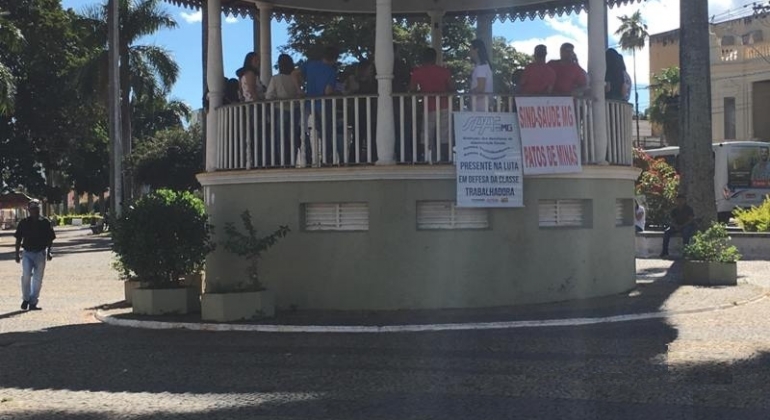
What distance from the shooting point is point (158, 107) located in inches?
1624

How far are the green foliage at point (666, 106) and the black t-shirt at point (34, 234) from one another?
44525mm

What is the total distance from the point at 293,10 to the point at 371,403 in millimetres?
10001

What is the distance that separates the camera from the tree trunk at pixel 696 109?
15359 millimetres

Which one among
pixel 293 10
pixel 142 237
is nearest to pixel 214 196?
pixel 142 237

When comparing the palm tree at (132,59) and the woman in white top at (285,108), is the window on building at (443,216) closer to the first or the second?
the woman in white top at (285,108)

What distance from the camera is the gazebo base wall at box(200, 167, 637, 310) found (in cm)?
1051

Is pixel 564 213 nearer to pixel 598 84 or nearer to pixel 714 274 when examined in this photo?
pixel 598 84

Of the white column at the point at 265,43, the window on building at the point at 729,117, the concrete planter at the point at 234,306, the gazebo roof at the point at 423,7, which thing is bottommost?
the concrete planter at the point at 234,306

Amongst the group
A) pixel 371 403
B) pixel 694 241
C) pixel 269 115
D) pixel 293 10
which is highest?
pixel 293 10

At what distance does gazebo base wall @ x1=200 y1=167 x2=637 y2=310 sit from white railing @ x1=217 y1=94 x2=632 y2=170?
0.29 m

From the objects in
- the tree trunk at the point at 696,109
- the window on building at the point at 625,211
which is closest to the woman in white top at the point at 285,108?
the window on building at the point at 625,211

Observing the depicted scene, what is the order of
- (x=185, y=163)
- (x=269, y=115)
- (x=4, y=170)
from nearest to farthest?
A: (x=269, y=115)
(x=185, y=163)
(x=4, y=170)

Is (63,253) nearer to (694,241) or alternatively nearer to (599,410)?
(694,241)

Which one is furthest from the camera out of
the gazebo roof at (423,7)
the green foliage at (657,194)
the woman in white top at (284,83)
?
the green foliage at (657,194)
